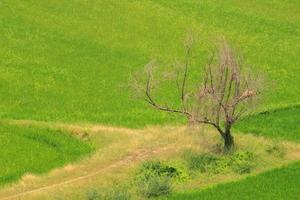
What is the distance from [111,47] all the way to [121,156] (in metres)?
15.0

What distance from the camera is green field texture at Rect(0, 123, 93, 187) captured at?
2969 cm

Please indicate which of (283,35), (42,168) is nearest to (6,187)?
(42,168)

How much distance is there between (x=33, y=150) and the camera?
31438 mm

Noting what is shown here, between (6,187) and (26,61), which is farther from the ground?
(26,61)

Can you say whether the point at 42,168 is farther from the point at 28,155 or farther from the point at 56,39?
the point at 56,39

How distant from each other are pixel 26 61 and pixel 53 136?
10.6m

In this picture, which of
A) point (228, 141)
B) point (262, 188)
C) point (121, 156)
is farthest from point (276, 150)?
point (121, 156)

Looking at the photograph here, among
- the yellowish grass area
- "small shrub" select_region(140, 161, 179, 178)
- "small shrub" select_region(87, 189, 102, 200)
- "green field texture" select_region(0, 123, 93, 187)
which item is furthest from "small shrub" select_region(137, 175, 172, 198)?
"green field texture" select_region(0, 123, 93, 187)

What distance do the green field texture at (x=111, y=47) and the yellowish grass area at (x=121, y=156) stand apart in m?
1.33

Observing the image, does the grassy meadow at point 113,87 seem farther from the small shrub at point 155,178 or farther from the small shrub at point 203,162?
the small shrub at point 203,162

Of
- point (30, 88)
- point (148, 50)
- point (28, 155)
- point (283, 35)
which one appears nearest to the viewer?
point (28, 155)

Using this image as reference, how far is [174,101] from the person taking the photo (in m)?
38.1

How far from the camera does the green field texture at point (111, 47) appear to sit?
37156 millimetres

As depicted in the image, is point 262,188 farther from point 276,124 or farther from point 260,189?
point 276,124
